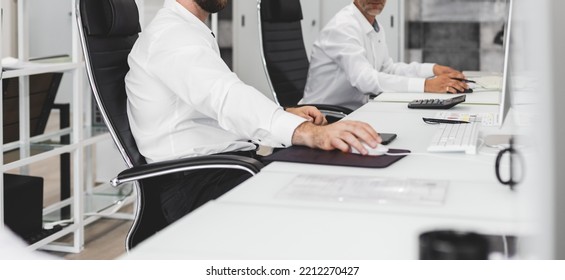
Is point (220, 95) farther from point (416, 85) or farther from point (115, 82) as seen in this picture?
point (416, 85)

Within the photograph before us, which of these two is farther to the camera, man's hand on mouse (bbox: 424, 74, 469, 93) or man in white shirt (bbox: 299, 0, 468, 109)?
man in white shirt (bbox: 299, 0, 468, 109)

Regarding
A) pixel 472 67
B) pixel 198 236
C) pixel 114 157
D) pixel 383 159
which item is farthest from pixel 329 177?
pixel 472 67

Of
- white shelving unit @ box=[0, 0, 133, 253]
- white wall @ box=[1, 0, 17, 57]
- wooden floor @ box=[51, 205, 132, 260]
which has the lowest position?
wooden floor @ box=[51, 205, 132, 260]

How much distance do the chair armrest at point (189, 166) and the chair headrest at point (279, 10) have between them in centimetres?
157

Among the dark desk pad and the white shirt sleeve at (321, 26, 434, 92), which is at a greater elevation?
the white shirt sleeve at (321, 26, 434, 92)

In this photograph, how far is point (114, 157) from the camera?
375 cm

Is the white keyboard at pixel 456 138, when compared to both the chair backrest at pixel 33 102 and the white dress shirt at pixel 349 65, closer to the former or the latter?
the white dress shirt at pixel 349 65

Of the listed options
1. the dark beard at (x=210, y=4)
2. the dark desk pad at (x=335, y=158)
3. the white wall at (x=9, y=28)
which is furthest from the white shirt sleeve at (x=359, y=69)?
the dark desk pad at (x=335, y=158)

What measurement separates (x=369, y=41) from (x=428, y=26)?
265 centimetres

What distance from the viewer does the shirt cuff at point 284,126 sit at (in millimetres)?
1747

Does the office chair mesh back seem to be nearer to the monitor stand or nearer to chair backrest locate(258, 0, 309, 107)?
the monitor stand

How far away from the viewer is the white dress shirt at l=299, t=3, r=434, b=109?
3178 mm

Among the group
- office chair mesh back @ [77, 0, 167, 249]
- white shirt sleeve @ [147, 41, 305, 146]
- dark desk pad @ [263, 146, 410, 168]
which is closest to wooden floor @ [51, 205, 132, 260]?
office chair mesh back @ [77, 0, 167, 249]
